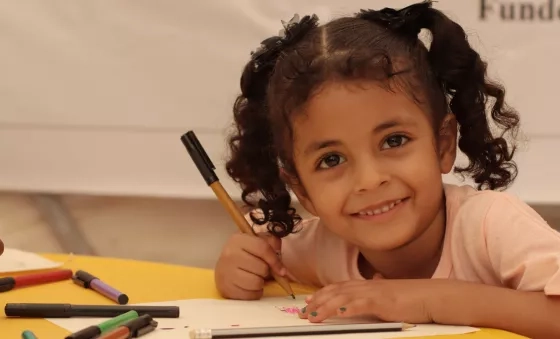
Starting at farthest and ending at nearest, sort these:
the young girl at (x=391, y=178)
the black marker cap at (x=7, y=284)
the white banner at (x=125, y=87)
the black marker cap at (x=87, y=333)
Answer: the white banner at (x=125, y=87)
the black marker cap at (x=7, y=284)
the young girl at (x=391, y=178)
the black marker cap at (x=87, y=333)

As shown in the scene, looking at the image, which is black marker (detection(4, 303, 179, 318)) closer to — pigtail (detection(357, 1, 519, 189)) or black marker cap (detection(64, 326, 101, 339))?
black marker cap (detection(64, 326, 101, 339))

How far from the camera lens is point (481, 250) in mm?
814

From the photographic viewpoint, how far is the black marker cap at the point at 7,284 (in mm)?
869

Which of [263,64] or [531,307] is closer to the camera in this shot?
[531,307]

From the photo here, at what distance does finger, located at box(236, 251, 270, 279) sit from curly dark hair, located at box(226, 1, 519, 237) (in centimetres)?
8

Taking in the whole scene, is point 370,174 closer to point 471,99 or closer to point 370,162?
point 370,162

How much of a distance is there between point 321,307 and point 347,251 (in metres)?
0.23

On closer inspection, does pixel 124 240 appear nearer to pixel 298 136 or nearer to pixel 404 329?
pixel 298 136

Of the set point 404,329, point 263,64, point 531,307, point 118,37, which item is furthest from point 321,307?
point 118,37

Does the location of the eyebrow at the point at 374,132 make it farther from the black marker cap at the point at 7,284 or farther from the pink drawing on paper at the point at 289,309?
the black marker cap at the point at 7,284

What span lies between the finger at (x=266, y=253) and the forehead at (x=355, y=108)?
153 millimetres

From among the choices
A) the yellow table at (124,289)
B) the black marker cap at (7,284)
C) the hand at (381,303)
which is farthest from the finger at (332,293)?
the black marker cap at (7,284)

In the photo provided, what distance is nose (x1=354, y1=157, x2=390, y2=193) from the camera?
2.60ft

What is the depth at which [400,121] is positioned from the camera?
32.0 inches
